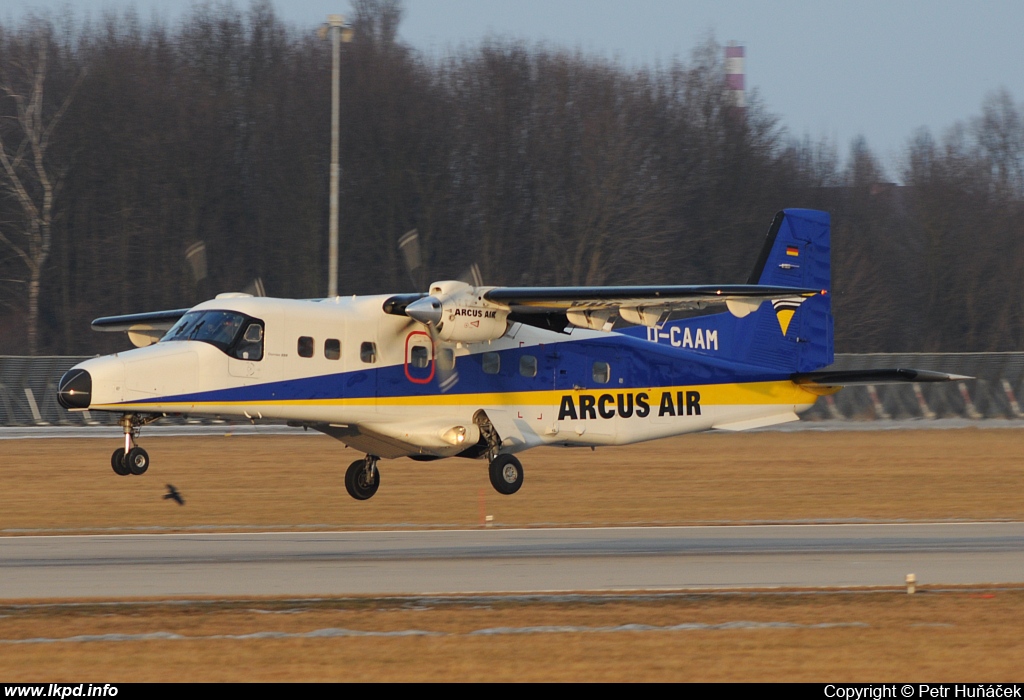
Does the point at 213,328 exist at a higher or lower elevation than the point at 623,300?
lower

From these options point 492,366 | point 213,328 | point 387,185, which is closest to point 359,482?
point 492,366

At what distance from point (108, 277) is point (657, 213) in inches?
838

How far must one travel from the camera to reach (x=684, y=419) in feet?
68.0

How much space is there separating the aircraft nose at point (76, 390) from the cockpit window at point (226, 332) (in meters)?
1.69

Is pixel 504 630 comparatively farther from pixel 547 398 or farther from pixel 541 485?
pixel 541 485

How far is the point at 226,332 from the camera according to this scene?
55.6 ft

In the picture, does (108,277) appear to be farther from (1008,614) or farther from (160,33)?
(1008,614)

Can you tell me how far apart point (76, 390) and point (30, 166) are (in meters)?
30.5

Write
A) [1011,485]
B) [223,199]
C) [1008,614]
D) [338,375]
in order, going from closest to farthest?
1. [1008,614]
2. [338,375]
3. [1011,485]
4. [223,199]

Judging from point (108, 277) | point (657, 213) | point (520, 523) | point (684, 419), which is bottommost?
point (520, 523)

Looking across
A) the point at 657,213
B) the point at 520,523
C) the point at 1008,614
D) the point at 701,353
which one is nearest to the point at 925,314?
the point at 657,213

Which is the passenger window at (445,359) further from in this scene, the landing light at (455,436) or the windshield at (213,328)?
the windshield at (213,328)

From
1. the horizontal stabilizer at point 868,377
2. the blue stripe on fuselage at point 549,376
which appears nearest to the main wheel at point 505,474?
the blue stripe on fuselage at point 549,376

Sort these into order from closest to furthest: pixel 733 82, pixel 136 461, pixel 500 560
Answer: pixel 500 560 → pixel 136 461 → pixel 733 82
